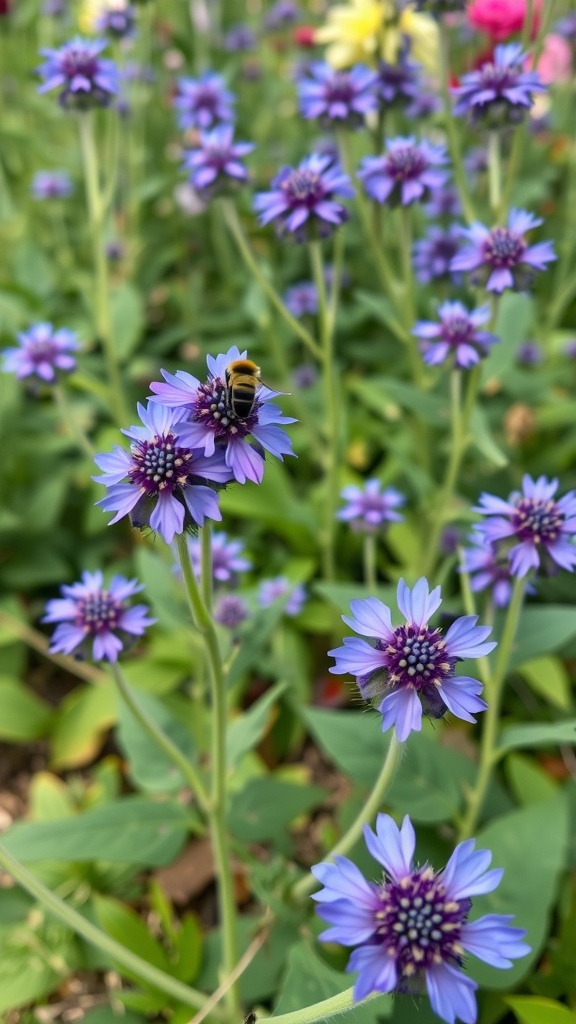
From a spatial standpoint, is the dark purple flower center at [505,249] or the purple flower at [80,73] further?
the purple flower at [80,73]

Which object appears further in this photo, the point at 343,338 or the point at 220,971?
the point at 343,338

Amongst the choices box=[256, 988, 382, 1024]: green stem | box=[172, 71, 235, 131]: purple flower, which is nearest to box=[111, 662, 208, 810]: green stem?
box=[256, 988, 382, 1024]: green stem

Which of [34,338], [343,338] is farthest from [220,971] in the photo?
[343,338]

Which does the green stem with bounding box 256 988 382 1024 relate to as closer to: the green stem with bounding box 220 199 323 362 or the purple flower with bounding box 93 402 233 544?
the purple flower with bounding box 93 402 233 544

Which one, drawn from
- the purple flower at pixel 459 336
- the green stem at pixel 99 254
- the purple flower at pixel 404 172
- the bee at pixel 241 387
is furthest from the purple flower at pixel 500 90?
the bee at pixel 241 387

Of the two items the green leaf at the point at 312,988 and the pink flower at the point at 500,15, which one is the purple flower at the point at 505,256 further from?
the pink flower at the point at 500,15

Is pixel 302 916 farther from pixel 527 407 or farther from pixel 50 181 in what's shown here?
pixel 50 181
